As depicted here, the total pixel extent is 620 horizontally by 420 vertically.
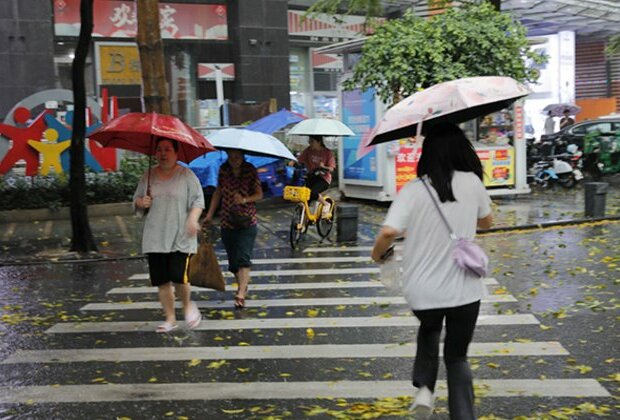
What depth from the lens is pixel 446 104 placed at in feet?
12.6

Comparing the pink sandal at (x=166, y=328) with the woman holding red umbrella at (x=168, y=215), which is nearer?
the woman holding red umbrella at (x=168, y=215)

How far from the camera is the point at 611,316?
6.79 m

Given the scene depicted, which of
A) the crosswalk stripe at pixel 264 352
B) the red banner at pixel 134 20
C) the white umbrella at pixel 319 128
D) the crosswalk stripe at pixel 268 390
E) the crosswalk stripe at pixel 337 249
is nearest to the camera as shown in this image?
the crosswalk stripe at pixel 268 390

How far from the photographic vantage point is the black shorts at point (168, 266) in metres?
6.43

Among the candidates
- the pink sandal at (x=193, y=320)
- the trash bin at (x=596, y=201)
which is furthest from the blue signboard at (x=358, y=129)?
the pink sandal at (x=193, y=320)

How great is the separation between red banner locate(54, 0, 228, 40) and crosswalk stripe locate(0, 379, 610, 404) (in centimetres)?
1683

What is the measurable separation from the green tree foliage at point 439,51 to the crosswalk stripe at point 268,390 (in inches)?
364

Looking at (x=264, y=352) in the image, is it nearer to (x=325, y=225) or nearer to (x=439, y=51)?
(x=325, y=225)

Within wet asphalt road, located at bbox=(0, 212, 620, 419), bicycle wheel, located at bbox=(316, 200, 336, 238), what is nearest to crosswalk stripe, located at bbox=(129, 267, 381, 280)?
wet asphalt road, located at bbox=(0, 212, 620, 419)

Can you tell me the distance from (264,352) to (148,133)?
82.8 inches

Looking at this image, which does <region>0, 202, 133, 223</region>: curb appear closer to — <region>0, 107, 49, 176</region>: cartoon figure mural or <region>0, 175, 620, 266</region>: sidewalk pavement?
<region>0, 175, 620, 266</region>: sidewalk pavement

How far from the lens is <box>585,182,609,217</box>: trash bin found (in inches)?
517

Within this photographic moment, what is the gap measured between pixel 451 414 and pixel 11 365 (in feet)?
12.1

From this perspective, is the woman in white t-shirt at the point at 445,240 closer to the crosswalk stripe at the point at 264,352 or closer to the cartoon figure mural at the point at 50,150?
the crosswalk stripe at the point at 264,352
